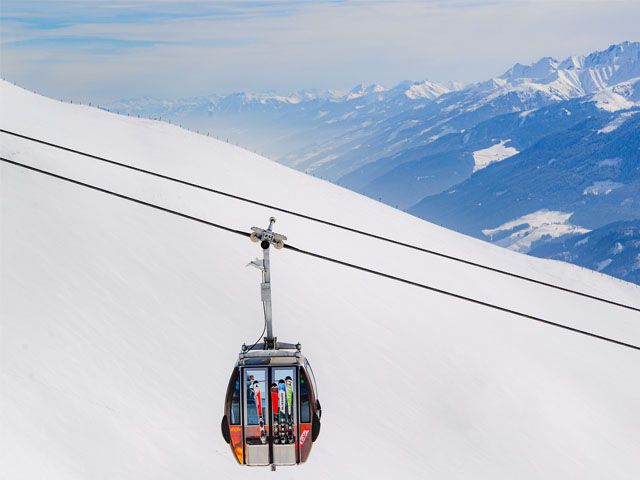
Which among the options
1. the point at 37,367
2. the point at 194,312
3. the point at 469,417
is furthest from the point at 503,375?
the point at 37,367

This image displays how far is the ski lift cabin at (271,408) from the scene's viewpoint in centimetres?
1491

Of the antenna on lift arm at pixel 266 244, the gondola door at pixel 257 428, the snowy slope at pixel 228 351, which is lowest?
the gondola door at pixel 257 428

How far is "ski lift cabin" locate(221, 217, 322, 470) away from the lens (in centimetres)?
1491

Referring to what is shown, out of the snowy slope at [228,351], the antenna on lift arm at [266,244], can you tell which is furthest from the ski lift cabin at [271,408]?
the snowy slope at [228,351]

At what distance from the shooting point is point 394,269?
52.2 m

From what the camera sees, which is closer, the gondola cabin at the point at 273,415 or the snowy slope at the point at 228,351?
the gondola cabin at the point at 273,415

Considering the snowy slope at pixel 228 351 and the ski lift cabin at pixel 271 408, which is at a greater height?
the snowy slope at pixel 228 351

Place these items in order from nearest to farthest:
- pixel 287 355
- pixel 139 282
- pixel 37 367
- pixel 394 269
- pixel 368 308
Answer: pixel 287 355, pixel 37 367, pixel 139 282, pixel 368 308, pixel 394 269

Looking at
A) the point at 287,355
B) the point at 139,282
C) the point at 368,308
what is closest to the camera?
the point at 287,355

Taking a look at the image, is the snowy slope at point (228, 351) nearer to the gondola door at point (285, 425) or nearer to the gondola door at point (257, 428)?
the gondola door at point (257, 428)

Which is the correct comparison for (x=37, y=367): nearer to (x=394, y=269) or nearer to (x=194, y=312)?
(x=194, y=312)

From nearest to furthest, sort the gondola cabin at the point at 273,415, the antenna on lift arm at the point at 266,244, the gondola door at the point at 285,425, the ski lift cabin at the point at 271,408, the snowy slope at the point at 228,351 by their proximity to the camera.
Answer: the antenna on lift arm at the point at 266,244, the ski lift cabin at the point at 271,408, the gondola cabin at the point at 273,415, the gondola door at the point at 285,425, the snowy slope at the point at 228,351

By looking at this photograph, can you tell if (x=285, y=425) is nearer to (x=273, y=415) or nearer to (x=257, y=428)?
(x=273, y=415)

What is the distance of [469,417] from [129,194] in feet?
83.0
